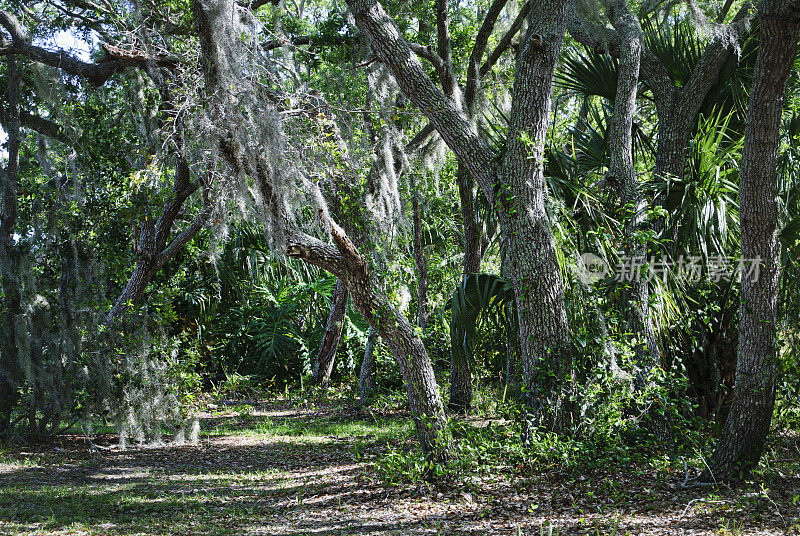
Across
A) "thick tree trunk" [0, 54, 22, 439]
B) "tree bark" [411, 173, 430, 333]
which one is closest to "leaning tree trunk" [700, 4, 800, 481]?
"tree bark" [411, 173, 430, 333]

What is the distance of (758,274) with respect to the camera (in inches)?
176

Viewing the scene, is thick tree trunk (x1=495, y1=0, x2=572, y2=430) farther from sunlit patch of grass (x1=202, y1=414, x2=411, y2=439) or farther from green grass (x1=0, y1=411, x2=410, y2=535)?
sunlit patch of grass (x1=202, y1=414, x2=411, y2=439)

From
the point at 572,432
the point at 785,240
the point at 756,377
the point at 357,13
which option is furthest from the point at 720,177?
the point at 357,13

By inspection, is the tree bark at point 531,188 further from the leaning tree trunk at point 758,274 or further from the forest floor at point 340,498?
the leaning tree trunk at point 758,274

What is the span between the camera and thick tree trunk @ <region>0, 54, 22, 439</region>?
21.9 feet

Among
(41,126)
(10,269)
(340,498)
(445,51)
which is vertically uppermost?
(445,51)

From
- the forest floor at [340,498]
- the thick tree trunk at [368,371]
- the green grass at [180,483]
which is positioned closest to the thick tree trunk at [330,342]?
the thick tree trunk at [368,371]

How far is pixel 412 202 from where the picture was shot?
8867 mm

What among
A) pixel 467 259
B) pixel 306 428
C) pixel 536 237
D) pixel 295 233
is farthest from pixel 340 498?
pixel 467 259

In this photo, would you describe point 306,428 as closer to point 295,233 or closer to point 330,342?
point 330,342

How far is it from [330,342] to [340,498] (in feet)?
18.5

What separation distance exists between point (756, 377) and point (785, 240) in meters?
1.64

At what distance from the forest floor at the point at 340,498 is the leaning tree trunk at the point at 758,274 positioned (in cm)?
31

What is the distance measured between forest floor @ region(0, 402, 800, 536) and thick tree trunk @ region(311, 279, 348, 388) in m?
3.58
